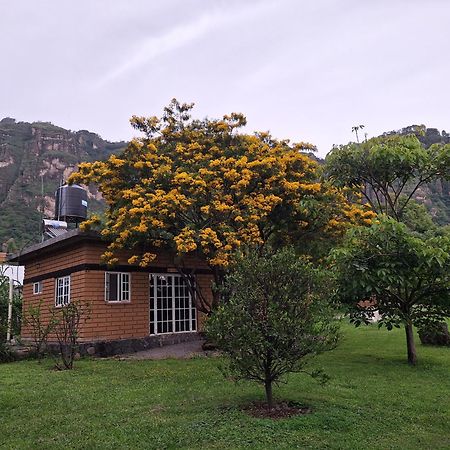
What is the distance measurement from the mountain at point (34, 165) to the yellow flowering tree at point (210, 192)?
101 feet

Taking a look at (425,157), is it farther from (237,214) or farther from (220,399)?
(220,399)

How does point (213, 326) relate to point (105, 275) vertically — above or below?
below

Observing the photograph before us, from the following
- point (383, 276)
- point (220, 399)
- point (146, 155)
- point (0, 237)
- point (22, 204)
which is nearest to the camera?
point (220, 399)

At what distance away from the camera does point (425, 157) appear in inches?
447

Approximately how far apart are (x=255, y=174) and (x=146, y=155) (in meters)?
3.20

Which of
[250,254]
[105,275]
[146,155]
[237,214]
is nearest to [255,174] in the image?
[237,214]

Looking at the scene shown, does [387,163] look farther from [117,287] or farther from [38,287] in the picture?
[38,287]

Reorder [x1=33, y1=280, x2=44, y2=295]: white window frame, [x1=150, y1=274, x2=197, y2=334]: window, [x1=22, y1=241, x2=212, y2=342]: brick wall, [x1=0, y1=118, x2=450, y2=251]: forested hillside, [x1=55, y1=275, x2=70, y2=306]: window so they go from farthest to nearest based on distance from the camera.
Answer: [x1=0, y1=118, x2=450, y2=251]: forested hillside
[x1=33, y1=280, x2=44, y2=295]: white window frame
[x1=150, y1=274, x2=197, y2=334]: window
[x1=55, y1=275, x2=70, y2=306]: window
[x1=22, y1=241, x2=212, y2=342]: brick wall

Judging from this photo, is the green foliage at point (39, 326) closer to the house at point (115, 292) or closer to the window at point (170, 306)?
the house at point (115, 292)

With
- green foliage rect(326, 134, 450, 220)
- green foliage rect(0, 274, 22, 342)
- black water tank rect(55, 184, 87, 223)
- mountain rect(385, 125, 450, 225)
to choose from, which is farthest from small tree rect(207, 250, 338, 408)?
mountain rect(385, 125, 450, 225)

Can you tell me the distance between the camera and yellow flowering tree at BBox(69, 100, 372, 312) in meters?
12.3

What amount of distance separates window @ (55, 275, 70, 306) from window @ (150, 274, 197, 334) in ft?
8.75

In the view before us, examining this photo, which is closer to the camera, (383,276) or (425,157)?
(383,276)

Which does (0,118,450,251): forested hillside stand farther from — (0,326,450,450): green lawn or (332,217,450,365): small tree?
(332,217,450,365): small tree
